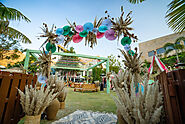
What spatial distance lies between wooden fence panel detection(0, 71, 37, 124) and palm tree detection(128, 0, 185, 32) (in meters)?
3.21

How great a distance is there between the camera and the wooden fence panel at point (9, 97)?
4.78 feet

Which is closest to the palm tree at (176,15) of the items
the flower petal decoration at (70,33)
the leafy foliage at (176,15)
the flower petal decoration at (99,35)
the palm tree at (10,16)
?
the leafy foliage at (176,15)

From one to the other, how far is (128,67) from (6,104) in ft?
7.63

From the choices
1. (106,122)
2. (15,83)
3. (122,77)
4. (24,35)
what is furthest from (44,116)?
(24,35)

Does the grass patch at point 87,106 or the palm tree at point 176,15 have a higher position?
the palm tree at point 176,15

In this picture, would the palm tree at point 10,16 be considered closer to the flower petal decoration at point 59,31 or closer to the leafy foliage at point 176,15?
the flower petal decoration at point 59,31

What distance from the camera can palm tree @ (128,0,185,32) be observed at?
157 cm

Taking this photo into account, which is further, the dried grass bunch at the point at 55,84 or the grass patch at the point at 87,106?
the grass patch at the point at 87,106

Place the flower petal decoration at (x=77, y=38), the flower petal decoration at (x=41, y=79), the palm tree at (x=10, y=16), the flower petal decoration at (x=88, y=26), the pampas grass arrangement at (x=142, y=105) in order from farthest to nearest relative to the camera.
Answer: the palm tree at (x=10, y=16) → the flower petal decoration at (x=77, y=38) → the flower petal decoration at (x=88, y=26) → the flower petal decoration at (x=41, y=79) → the pampas grass arrangement at (x=142, y=105)

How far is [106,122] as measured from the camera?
2.20m

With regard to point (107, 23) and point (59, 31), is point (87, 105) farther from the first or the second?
point (107, 23)

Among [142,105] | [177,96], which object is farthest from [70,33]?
[177,96]

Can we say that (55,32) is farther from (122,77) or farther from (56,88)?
(122,77)

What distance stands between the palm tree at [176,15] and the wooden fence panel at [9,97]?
3.21 metres
